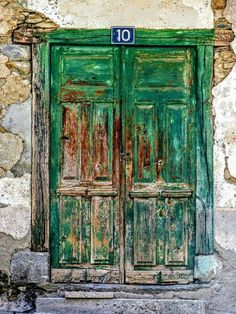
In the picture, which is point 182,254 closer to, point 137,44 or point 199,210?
point 199,210

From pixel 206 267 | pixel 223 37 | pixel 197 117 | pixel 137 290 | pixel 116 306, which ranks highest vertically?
pixel 223 37

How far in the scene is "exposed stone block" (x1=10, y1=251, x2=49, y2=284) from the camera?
752 cm

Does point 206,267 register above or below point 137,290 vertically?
above

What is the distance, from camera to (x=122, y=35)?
24.5 feet

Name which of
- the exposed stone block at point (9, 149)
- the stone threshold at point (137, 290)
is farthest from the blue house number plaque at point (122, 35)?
the stone threshold at point (137, 290)

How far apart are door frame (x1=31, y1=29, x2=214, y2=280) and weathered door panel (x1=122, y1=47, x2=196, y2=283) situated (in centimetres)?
8

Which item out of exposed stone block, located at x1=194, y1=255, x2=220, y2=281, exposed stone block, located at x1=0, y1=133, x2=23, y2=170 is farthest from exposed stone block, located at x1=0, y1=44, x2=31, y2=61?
exposed stone block, located at x1=194, y1=255, x2=220, y2=281

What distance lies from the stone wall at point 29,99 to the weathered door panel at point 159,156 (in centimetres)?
27

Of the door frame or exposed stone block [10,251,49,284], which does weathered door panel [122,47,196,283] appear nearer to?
the door frame

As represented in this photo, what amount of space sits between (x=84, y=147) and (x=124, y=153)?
0.38 metres

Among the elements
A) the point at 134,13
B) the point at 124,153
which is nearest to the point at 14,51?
the point at 134,13

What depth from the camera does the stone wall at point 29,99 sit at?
24.6 feet

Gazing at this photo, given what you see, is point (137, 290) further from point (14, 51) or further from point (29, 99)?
point (14, 51)

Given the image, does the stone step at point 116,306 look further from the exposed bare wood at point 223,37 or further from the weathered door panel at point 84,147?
the exposed bare wood at point 223,37
